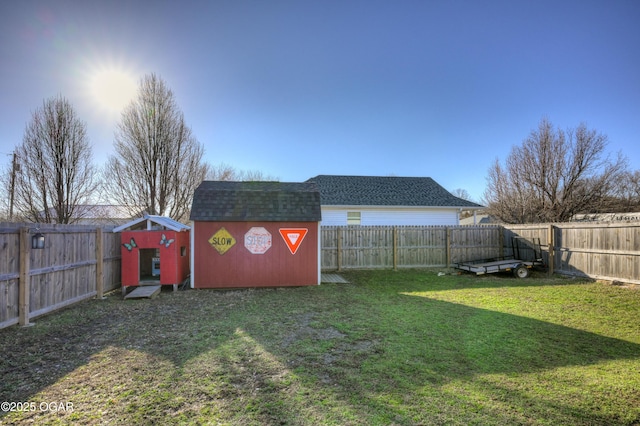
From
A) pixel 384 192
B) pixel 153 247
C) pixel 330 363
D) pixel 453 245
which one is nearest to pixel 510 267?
pixel 453 245

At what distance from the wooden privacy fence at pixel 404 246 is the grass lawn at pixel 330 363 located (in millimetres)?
5822

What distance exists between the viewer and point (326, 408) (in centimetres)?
296

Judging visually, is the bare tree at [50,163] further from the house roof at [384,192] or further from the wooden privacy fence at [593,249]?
the wooden privacy fence at [593,249]

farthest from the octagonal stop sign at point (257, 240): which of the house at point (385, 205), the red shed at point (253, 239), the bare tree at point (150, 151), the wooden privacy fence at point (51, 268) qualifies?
the bare tree at point (150, 151)

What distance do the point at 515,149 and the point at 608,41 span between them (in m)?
9.72

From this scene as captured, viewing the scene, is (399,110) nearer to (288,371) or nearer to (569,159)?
(569,159)

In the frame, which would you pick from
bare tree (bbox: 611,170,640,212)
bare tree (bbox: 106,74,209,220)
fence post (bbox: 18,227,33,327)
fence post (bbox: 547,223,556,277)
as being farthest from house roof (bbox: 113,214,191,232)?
bare tree (bbox: 611,170,640,212)

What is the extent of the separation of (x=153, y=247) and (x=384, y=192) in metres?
13.2

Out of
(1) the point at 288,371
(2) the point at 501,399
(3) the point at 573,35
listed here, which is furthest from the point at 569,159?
(1) the point at 288,371

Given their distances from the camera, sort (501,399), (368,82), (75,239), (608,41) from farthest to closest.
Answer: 1. (368,82)
2. (608,41)
3. (75,239)
4. (501,399)

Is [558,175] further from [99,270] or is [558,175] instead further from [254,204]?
[99,270]

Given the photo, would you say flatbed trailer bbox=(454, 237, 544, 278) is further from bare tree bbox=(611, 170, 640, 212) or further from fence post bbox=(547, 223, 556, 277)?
bare tree bbox=(611, 170, 640, 212)

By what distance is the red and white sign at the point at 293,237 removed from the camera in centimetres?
1002

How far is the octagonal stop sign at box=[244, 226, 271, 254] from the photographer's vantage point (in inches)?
388
